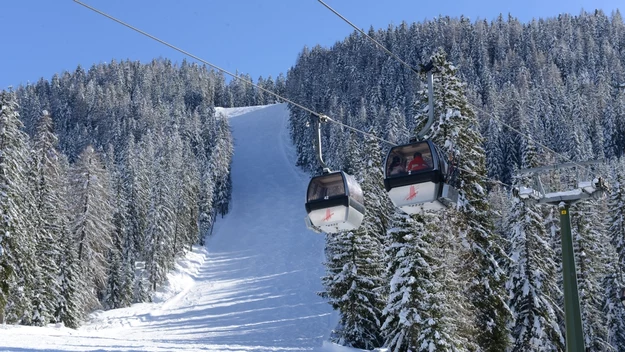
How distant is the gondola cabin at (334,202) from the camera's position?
1128 centimetres

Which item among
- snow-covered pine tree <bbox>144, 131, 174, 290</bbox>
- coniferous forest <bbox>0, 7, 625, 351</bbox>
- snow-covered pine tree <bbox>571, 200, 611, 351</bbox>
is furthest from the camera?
snow-covered pine tree <bbox>144, 131, 174, 290</bbox>

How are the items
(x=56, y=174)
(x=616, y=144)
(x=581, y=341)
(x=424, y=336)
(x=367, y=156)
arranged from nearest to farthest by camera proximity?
(x=581, y=341), (x=424, y=336), (x=367, y=156), (x=56, y=174), (x=616, y=144)

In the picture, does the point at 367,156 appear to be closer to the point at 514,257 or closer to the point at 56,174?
the point at 514,257

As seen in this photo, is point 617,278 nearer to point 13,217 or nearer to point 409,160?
point 409,160

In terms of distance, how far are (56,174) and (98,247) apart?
760 cm

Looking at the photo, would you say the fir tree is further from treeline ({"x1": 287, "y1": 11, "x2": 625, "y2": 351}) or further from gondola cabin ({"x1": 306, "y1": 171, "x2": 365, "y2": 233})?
gondola cabin ({"x1": 306, "y1": 171, "x2": 365, "y2": 233})

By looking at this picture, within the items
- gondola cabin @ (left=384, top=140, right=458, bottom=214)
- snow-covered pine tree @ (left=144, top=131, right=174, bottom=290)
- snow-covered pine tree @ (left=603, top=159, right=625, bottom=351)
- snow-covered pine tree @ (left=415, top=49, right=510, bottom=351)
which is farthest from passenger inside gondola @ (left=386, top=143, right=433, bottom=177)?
snow-covered pine tree @ (left=144, top=131, right=174, bottom=290)

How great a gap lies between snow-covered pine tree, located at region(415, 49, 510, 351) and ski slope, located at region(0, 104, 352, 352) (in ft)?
21.0

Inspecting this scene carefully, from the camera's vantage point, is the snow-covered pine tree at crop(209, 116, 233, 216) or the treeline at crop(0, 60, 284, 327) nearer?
the treeline at crop(0, 60, 284, 327)

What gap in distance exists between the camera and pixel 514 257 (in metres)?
25.7

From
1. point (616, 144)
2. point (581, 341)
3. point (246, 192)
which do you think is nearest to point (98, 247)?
point (581, 341)

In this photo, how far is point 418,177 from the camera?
10648 mm

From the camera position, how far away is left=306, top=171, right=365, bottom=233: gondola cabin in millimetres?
11281

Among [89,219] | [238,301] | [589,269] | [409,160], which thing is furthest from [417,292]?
[238,301]
